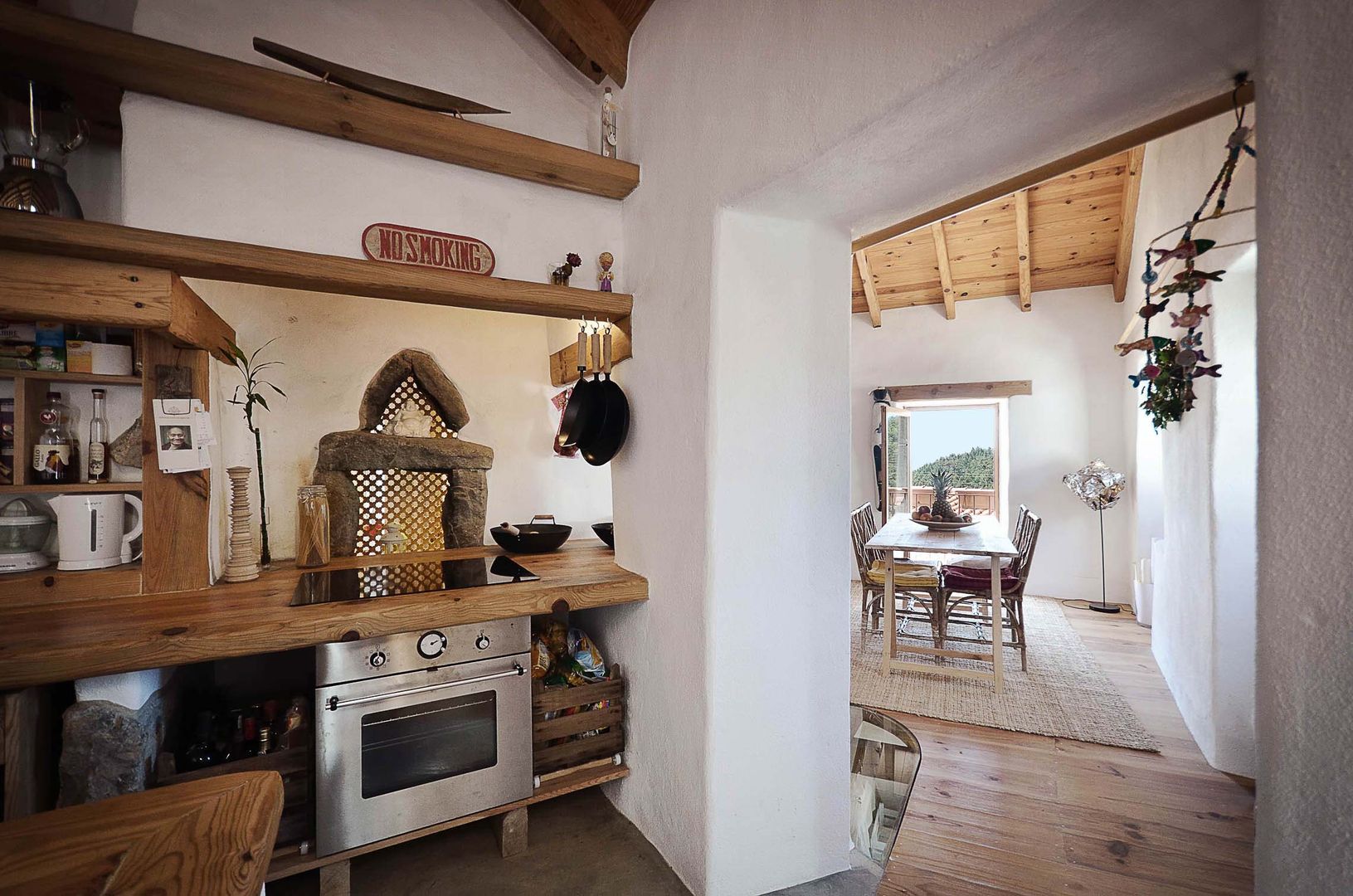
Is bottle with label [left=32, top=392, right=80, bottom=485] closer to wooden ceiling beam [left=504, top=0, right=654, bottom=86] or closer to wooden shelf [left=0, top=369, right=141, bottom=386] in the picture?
wooden shelf [left=0, top=369, right=141, bottom=386]

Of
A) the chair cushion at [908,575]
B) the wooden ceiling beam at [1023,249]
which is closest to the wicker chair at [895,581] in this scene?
the chair cushion at [908,575]

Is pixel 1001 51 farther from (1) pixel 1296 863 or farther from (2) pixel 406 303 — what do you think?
(2) pixel 406 303

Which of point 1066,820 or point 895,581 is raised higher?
point 895,581

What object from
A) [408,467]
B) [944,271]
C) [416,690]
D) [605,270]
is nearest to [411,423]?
[408,467]

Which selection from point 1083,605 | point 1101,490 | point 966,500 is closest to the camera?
point 1101,490

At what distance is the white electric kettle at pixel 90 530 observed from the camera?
5.65ft

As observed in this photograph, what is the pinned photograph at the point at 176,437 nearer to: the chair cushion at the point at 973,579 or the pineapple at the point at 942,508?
the chair cushion at the point at 973,579

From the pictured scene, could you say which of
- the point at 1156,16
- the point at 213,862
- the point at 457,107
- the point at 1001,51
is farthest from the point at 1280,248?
the point at 457,107

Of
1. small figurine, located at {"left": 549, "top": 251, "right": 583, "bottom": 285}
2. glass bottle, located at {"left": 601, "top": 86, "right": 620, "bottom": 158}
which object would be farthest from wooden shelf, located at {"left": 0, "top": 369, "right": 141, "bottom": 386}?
glass bottle, located at {"left": 601, "top": 86, "right": 620, "bottom": 158}

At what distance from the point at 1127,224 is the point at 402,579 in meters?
5.82

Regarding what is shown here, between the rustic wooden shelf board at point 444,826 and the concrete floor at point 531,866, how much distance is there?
0.41 feet

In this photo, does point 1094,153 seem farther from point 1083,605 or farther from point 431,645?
point 1083,605

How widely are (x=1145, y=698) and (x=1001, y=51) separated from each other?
3.78 meters

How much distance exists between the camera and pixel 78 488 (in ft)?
5.75
